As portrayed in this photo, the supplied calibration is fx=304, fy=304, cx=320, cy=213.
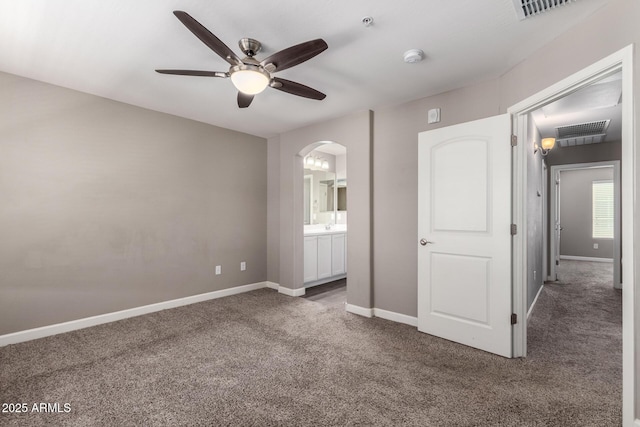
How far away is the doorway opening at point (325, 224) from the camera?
15.5 feet

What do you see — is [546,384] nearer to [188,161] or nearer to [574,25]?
[574,25]

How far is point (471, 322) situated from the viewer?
2746 millimetres

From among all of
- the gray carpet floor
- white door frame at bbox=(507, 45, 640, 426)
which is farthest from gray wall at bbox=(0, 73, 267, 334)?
white door frame at bbox=(507, 45, 640, 426)

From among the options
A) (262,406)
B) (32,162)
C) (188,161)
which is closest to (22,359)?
(32,162)

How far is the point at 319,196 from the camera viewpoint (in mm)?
6023

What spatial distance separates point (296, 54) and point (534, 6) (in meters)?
1.45

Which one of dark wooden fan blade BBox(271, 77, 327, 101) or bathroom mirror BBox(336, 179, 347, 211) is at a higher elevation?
dark wooden fan blade BBox(271, 77, 327, 101)

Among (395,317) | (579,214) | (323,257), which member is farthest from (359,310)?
(579,214)

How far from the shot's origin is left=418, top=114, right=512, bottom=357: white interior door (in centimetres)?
258

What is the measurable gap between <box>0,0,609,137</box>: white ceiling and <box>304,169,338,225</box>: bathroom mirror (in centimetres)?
268

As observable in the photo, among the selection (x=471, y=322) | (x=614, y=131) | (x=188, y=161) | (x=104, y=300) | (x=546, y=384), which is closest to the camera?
(x=546, y=384)

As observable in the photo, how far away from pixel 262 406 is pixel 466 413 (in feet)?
4.05

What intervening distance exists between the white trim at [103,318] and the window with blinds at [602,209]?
339 inches

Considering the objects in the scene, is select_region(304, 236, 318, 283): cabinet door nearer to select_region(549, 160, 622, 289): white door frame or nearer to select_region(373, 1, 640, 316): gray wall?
select_region(373, 1, 640, 316): gray wall
